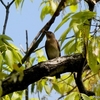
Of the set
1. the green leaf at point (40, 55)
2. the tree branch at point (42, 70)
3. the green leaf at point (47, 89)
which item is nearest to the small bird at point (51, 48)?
the green leaf at point (40, 55)

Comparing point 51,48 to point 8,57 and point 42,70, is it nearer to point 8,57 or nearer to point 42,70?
point 42,70

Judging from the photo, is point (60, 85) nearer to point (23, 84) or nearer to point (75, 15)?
point (23, 84)

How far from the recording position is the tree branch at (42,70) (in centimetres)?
160

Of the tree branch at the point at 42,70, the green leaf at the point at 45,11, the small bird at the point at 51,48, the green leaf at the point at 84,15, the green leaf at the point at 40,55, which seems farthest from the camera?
the small bird at the point at 51,48

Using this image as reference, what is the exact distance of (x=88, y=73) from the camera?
2141 mm

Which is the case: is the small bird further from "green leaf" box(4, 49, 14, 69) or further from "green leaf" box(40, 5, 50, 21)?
"green leaf" box(4, 49, 14, 69)

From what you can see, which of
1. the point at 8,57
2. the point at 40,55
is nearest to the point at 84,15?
the point at 8,57

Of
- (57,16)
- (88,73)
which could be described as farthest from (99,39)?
(88,73)

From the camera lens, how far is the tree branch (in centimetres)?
160

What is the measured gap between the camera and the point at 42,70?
1646mm

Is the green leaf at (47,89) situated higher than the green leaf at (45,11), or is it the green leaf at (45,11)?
the green leaf at (45,11)

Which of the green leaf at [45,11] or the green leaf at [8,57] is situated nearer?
the green leaf at [8,57]

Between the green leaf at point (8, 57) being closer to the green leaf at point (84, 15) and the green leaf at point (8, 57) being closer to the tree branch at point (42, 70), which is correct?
the tree branch at point (42, 70)

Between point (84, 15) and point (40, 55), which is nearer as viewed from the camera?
point (84, 15)
